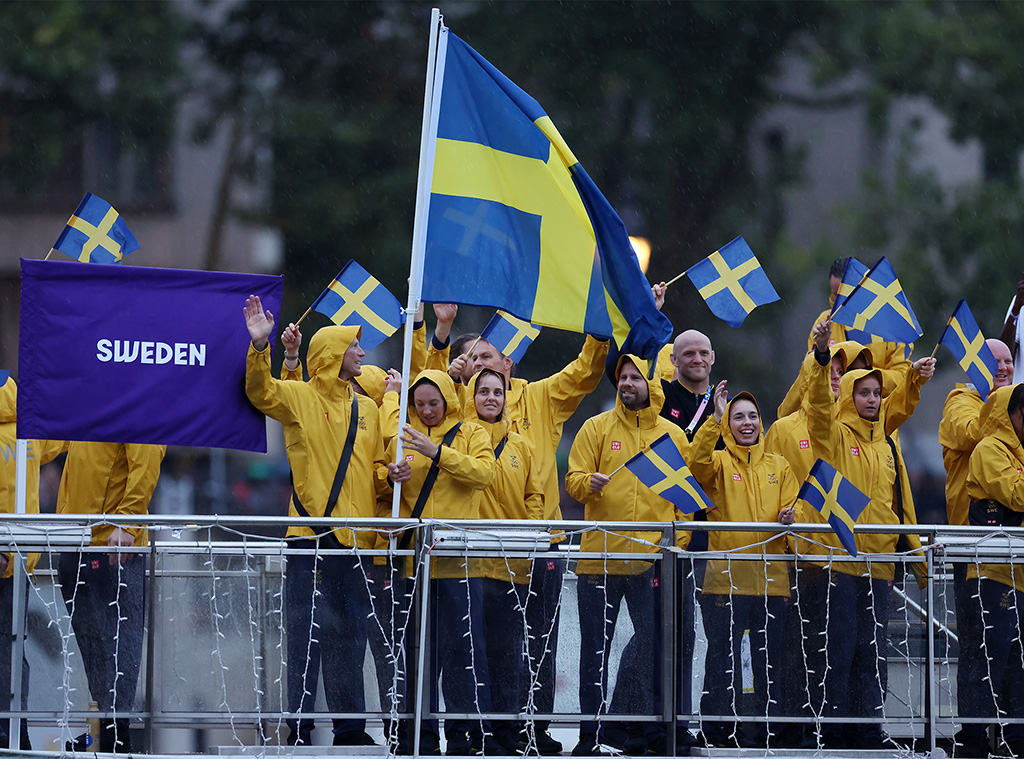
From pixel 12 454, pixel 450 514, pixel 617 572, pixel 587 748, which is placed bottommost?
pixel 587 748

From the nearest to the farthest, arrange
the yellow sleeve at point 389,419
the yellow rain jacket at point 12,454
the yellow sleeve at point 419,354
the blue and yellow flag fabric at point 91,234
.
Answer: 1. the yellow rain jacket at point 12,454
2. the yellow sleeve at point 389,419
3. the blue and yellow flag fabric at point 91,234
4. the yellow sleeve at point 419,354

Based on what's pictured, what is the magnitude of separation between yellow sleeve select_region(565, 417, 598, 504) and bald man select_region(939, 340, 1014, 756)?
2115 millimetres

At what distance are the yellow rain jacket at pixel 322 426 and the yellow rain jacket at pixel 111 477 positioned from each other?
2.79 feet

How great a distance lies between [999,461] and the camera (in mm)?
9375

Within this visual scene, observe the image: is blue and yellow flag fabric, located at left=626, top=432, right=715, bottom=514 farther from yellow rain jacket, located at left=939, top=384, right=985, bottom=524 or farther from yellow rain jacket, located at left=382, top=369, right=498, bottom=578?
yellow rain jacket, located at left=939, top=384, right=985, bottom=524

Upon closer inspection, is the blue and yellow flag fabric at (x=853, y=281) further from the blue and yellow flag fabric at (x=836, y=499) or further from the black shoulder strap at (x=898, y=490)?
the blue and yellow flag fabric at (x=836, y=499)

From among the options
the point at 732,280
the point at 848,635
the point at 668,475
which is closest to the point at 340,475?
the point at 668,475

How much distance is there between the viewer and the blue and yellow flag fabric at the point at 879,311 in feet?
31.8

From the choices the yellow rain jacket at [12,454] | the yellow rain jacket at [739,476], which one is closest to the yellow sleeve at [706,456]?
the yellow rain jacket at [739,476]

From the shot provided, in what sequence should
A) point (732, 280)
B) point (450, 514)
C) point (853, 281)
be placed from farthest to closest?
point (853, 281) → point (732, 280) → point (450, 514)

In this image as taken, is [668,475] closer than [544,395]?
Yes

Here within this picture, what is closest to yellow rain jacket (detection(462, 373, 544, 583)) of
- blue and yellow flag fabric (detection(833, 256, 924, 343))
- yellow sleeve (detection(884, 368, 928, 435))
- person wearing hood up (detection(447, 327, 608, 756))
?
person wearing hood up (detection(447, 327, 608, 756))

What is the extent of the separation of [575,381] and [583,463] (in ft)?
3.07

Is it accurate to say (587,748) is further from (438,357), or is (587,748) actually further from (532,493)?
(438,357)
